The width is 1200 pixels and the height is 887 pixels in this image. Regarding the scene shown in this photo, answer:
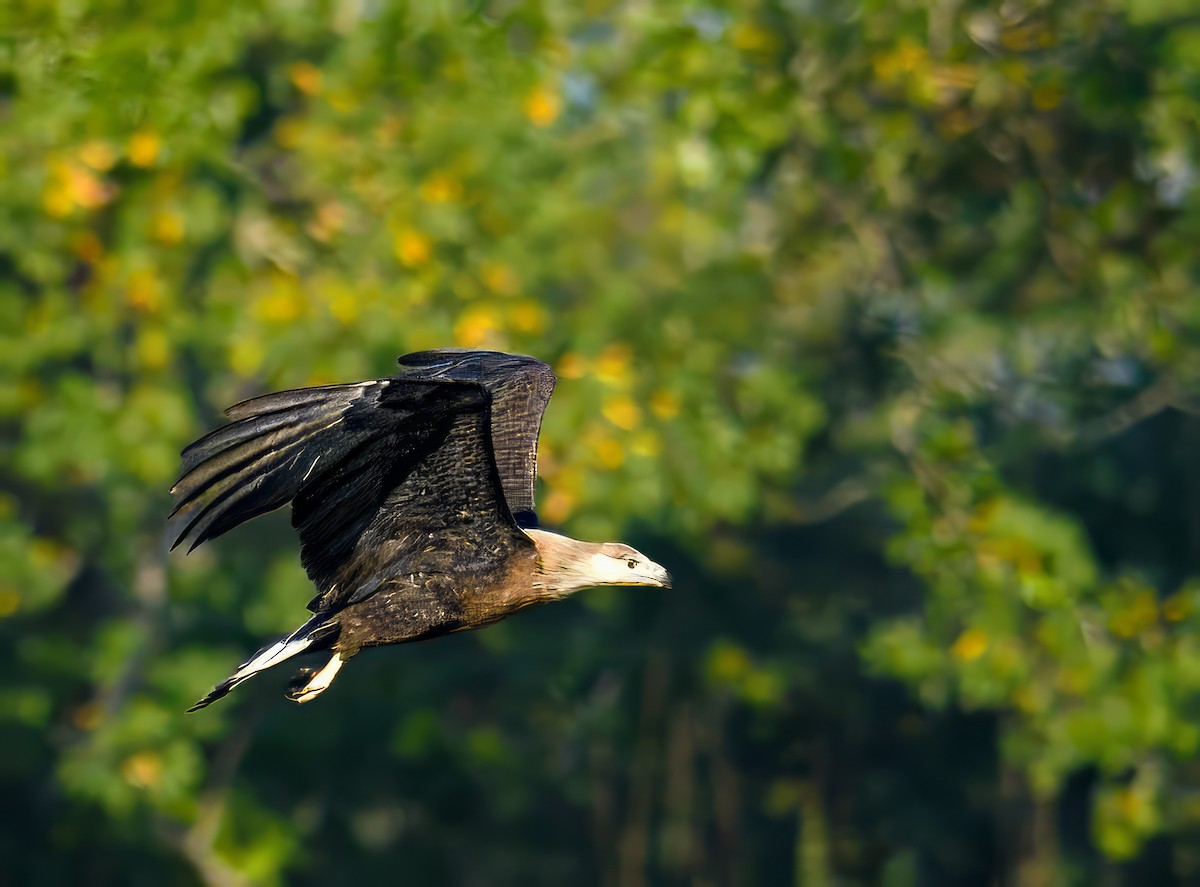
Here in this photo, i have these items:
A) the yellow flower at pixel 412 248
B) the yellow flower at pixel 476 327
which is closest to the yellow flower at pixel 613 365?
the yellow flower at pixel 476 327

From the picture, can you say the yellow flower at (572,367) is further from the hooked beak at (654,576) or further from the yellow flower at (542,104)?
the hooked beak at (654,576)

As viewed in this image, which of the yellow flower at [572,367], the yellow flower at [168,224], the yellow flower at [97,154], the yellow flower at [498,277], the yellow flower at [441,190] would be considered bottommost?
the yellow flower at [572,367]

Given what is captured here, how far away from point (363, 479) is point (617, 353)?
20.0 ft

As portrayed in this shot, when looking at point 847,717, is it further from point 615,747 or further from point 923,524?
point 923,524

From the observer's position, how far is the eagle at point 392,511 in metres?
5.51

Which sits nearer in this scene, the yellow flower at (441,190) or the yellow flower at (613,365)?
the yellow flower at (613,365)

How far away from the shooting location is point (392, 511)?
6.01 metres

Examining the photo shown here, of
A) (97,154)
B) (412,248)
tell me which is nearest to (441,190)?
(412,248)

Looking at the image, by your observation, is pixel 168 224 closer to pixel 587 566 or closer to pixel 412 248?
pixel 412 248

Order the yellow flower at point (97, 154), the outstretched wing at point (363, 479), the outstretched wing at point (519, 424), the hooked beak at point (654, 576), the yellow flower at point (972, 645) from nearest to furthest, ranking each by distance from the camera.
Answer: the outstretched wing at point (363, 479) → the hooked beak at point (654, 576) → the outstretched wing at point (519, 424) → the yellow flower at point (97, 154) → the yellow flower at point (972, 645)

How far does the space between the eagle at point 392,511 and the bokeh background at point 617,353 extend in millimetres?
4536

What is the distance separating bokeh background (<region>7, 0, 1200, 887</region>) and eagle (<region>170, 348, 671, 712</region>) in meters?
4.54

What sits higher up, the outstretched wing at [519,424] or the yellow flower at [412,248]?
the yellow flower at [412,248]

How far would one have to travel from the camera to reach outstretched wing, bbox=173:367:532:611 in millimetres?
5469
